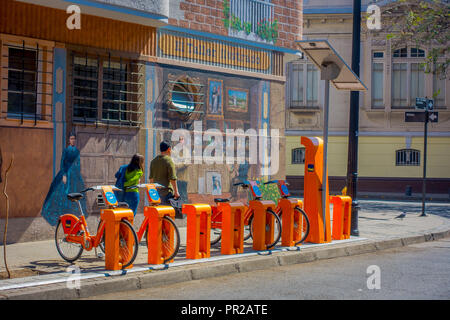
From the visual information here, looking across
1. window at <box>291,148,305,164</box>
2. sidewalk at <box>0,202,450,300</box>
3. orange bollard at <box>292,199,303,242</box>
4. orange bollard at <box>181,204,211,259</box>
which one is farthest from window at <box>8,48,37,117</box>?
window at <box>291,148,305,164</box>

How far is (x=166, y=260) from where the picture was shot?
28.8ft

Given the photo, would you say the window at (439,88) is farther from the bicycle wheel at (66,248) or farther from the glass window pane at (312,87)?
the bicycle wheel at (66,248)

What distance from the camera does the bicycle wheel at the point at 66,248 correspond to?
29.7 ft

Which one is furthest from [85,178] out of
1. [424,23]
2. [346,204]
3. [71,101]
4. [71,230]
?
[424,23]

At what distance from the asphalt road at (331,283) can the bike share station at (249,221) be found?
0.72 metres

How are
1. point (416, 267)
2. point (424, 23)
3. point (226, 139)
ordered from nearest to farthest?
point (416, 267)
point (226, 139)
point (424, 23)

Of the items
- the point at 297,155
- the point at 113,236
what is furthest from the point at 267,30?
the point at 297,155

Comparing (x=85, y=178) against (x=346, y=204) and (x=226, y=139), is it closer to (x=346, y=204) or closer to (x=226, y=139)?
(x=226, y=139)

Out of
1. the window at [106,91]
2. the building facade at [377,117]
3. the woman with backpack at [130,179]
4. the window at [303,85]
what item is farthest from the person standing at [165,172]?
the window at [303,85]

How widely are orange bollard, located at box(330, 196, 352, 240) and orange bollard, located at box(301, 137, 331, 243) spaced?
64 centimetres

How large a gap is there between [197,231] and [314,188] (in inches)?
111

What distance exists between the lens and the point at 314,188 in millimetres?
11352

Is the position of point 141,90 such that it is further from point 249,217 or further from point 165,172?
point 249,217
